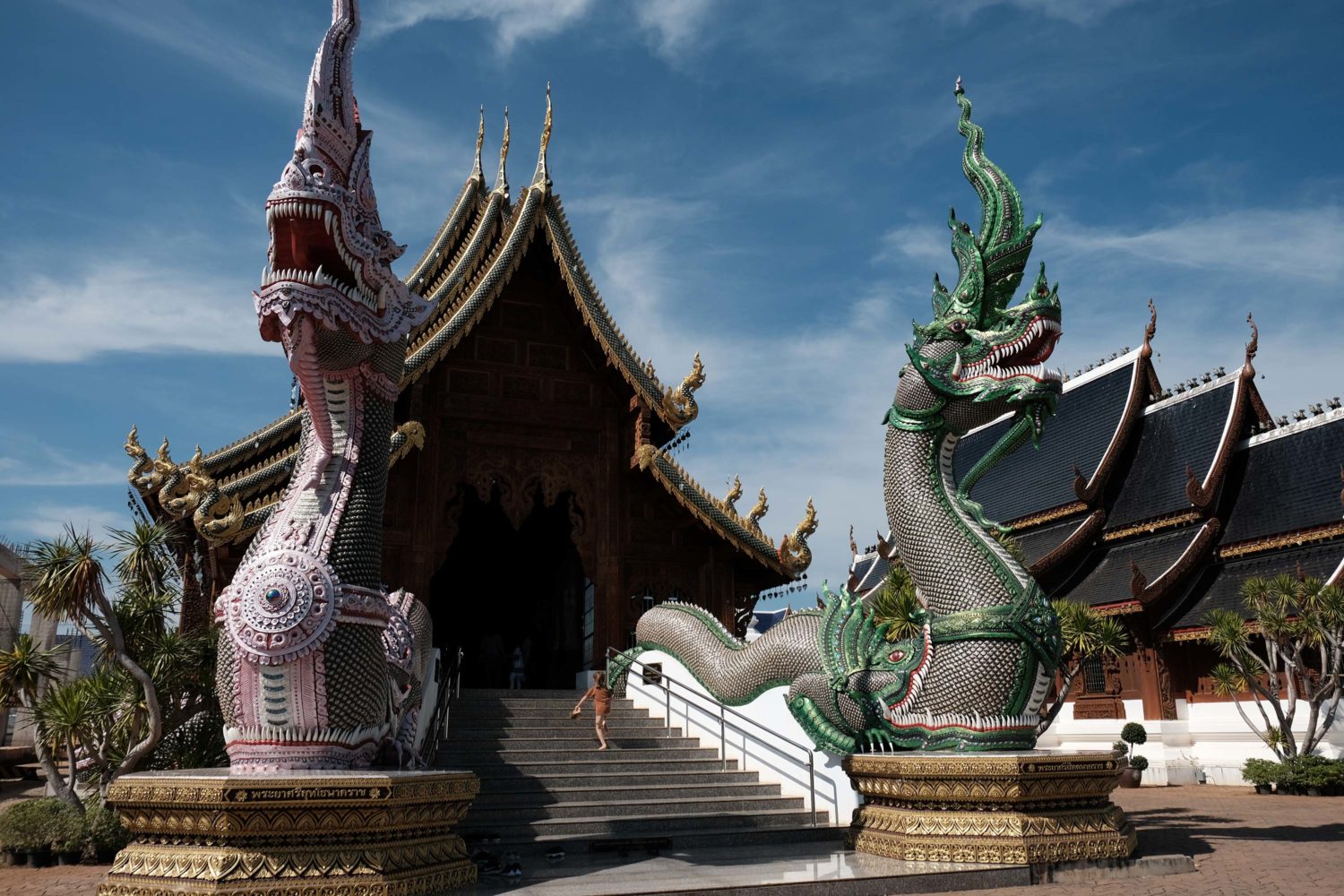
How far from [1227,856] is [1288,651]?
9.35 metres

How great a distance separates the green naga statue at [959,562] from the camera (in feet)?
21.6

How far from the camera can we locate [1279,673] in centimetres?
1585

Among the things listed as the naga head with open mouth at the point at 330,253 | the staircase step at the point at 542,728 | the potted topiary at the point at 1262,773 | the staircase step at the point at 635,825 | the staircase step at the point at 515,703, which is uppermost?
the naga head with open mouth at the point at 330,253

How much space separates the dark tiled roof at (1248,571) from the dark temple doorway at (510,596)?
33.7 ft

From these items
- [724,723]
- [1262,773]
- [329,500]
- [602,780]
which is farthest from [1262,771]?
[329,500]

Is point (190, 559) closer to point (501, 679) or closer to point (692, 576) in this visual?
point (692, 576)

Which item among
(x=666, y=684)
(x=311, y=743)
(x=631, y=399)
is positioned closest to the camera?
(x=311, y=743)

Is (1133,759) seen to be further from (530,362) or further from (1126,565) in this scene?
(530,362)

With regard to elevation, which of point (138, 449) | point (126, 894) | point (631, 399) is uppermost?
point (631, 399)

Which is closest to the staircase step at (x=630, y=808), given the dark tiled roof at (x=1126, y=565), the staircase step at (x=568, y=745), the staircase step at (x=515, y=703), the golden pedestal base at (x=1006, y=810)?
the staircase step at (x=568, y=745)

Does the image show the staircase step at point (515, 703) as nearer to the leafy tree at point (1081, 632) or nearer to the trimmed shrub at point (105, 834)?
the trimmed shrub at point (105, 834)

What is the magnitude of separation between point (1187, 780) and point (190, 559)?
50.9 feet

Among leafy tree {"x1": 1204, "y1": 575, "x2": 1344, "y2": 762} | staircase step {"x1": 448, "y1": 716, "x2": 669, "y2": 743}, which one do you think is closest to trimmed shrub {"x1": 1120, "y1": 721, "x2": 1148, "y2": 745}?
leafy tree {"x1": 1204, "y1": 575, "x2": 1344, "y2": 762}

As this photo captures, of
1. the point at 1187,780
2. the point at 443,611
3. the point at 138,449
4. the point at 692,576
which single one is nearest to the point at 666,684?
the point at 692,576
